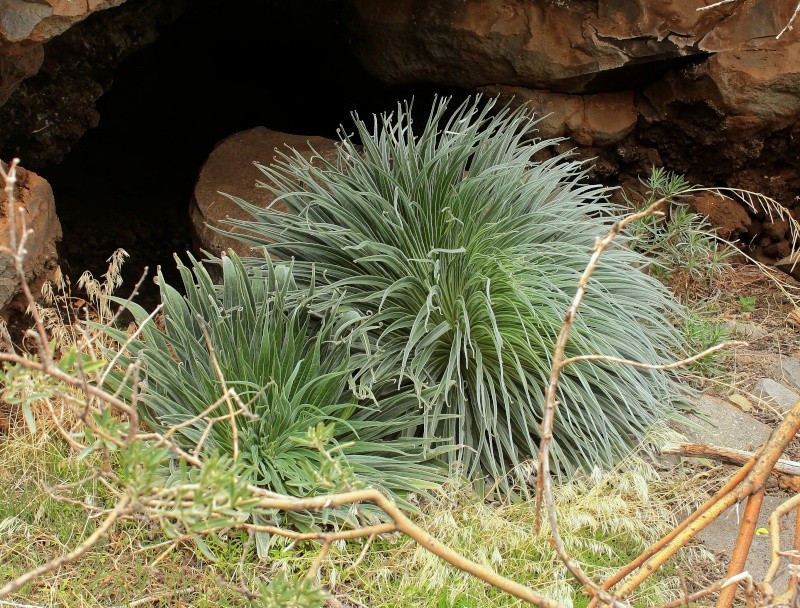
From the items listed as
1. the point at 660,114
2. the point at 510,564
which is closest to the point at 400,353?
the point at 510,564

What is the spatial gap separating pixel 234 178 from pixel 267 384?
2108 millimetres

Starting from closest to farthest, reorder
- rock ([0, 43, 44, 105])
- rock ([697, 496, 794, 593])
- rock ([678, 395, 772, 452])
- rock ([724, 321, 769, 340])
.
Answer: rock ([697, 496, 794, 593]) → rock ([678, 395, 772, 452]) → rock ([0, 43, 44, 105]) → rock ([724, 321, 769, 340])

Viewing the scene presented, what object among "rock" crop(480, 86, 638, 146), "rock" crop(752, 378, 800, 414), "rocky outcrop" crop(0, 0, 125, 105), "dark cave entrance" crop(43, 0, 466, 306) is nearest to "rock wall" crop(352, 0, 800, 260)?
"rock" crop(480, 86, 638, 146)

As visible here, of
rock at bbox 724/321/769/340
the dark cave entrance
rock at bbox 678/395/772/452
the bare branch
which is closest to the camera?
the bare branch

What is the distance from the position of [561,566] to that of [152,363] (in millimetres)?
1509

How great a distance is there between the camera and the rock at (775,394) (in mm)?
3420

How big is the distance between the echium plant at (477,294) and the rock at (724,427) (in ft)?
0.45

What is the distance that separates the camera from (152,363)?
2.88 meters

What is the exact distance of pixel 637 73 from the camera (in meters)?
4.28

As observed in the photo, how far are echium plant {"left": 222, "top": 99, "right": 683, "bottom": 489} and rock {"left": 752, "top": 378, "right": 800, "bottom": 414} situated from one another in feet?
1.25

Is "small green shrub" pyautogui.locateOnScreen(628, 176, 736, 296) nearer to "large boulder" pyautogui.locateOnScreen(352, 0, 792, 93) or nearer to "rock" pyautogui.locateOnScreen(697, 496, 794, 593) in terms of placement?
"large boulder" pyautogui.locateOnScreen(352, 0, 792, 93)

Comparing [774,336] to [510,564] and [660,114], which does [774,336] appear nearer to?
[660,114]

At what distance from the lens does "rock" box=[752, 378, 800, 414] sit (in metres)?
3.42

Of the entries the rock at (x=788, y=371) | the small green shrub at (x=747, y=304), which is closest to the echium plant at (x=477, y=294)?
the rock at (x=788, y=371)
